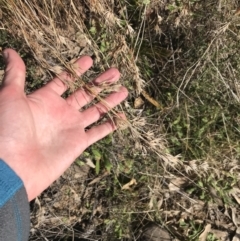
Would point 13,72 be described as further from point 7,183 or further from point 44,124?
point 7,183

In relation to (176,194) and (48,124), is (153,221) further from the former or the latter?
(48,124)

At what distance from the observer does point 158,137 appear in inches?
90.3

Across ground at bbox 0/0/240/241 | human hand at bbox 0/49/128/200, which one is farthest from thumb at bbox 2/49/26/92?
ground at bbox 0/0/240/241

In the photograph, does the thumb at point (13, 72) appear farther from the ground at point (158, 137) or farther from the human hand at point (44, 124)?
the ground at point (158, 137)

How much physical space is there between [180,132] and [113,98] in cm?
44

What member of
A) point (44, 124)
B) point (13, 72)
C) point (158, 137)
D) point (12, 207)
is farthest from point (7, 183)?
point (158, 137)

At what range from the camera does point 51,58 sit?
2.18 meters

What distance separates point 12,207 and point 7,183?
98 mm

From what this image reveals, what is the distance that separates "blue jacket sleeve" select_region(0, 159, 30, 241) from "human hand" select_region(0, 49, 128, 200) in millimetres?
61

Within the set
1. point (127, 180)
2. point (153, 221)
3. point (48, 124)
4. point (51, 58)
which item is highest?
point (51, 58)

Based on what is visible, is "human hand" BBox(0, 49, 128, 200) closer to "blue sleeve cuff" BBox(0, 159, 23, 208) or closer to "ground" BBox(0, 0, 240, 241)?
"blue sleeve cuff" BBox(0, 159, 23, 208)

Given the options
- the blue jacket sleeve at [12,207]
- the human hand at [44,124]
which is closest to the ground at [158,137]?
the human hand at [44,124]

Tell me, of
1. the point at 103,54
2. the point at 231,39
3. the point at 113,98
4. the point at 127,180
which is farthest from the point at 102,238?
the point at 231,39

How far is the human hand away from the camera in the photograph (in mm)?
1888
